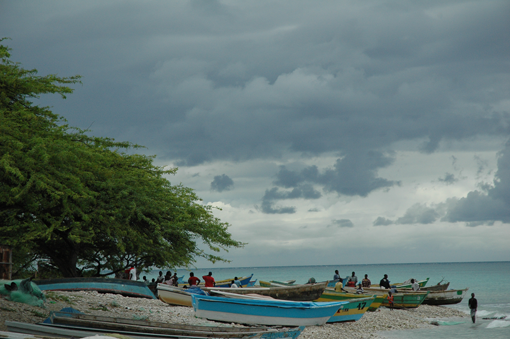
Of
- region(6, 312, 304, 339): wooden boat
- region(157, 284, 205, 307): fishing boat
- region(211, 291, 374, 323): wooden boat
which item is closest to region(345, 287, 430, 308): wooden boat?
region(211, 291, 374, 323): wooden boat

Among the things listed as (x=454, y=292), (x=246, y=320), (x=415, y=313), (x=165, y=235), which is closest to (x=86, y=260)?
(x=165, y=235)

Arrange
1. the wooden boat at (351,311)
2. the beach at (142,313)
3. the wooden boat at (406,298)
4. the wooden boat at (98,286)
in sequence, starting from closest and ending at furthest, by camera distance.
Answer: the beach at (142,313), the wooden boat at (98,286), the wooden boat at (351,311), the wooden boat at (406,298)

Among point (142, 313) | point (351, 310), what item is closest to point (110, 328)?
point (142, 313)

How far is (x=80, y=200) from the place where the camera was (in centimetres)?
2112

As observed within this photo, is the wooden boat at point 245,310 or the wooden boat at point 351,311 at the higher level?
the wooden boat at point 245,310

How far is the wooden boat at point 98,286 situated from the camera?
1933 cm

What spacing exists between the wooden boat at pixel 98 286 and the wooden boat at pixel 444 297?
77.8 feet

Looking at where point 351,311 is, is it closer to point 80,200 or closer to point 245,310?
point 245,310

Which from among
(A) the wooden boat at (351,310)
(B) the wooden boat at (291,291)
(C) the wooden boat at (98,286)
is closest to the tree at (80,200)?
(C) the wooden boat at (98,286)

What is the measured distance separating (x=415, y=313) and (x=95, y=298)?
69.6 ft

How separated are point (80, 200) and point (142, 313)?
7043 millimetres

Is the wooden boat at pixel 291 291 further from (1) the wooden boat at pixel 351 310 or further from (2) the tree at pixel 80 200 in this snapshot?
(2) the tree at pixel 80 200

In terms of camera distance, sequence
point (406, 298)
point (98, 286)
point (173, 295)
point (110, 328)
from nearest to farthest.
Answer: point (110, 328) → point (98, 286) → point (173, 295) → point (406, 298)

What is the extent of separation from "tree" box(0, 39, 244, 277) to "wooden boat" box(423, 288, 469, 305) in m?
17.7
